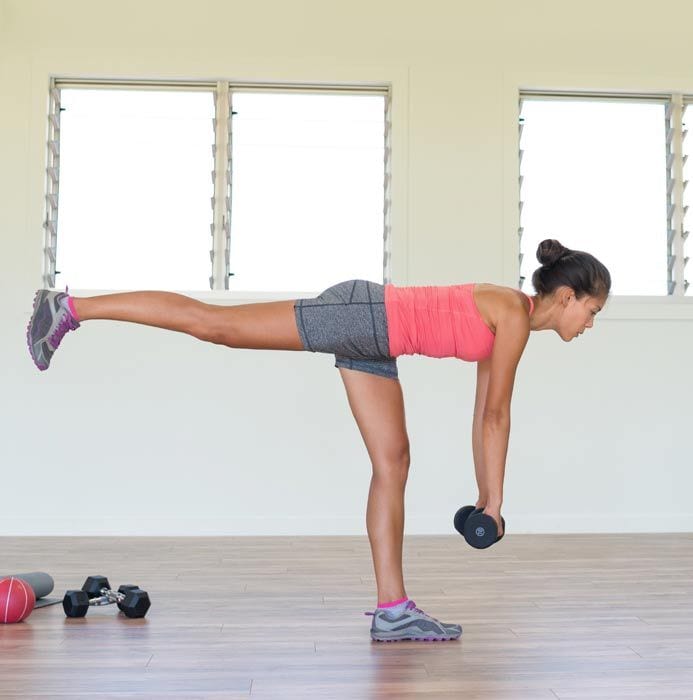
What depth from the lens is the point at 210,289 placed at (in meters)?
4.74

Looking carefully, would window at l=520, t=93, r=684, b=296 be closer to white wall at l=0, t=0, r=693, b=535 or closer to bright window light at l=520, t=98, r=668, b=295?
bright window light at l=520, t=98, r=668, b=295

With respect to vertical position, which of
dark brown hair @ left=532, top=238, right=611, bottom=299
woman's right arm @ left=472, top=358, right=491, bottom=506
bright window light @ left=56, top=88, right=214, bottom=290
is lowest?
woman's right arm @ left=472, top=358, right=491, bottom=506

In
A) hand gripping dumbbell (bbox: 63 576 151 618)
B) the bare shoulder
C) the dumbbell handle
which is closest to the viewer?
the bare shoulder

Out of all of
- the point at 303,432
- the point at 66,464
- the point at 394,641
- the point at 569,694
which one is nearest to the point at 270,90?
the point at 303,432

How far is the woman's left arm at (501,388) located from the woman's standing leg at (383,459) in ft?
0.90

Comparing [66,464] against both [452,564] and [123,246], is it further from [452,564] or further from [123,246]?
[452,564]

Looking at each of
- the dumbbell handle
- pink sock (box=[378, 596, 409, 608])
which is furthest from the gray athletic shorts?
the dumbbell handle

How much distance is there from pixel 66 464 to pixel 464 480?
190cm

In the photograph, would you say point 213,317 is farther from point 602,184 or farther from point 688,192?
point 688,192

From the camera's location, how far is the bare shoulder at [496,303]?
219 cm

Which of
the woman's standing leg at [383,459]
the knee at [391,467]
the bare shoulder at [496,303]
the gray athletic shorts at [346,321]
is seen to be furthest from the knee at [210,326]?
the bare shoulder at [496,303]

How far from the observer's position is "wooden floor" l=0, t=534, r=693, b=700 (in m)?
1.88

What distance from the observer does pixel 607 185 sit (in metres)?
4.95

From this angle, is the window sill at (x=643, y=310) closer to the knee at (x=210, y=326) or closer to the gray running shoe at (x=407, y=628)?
the gray running shoe at (x=407, y=628)
